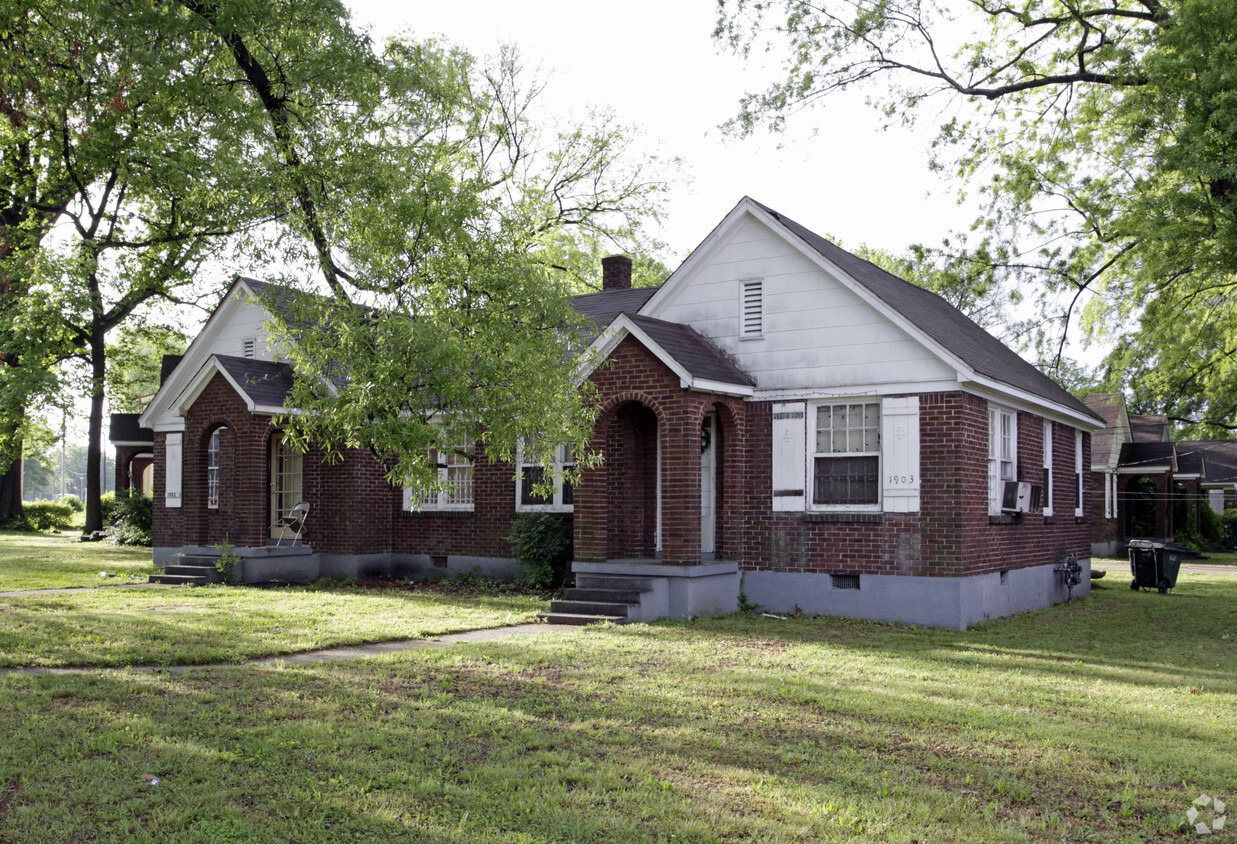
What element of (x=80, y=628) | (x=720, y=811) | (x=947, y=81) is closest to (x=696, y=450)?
(x=80, y=628)

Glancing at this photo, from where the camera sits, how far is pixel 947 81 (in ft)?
65.9

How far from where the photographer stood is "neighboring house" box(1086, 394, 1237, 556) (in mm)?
35281

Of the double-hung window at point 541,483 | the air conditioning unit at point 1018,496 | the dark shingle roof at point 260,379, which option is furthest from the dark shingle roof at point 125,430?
the air conditioning unit at point 1018,496

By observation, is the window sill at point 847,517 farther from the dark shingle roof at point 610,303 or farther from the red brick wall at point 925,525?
the dark shingle roof at point 610,303

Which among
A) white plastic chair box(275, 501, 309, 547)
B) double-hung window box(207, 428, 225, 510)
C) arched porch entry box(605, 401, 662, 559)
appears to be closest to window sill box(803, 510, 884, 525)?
arched porch entry box(605, 401, 662, 559)

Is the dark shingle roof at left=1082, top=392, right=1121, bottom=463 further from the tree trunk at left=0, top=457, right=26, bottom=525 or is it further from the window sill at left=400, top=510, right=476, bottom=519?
the tree trunk at left=0, top=457, right=26, bottom=525

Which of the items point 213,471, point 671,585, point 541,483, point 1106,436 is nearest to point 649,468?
point 541,483

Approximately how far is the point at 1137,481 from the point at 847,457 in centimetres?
2947

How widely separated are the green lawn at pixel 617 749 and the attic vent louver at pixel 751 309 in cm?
620

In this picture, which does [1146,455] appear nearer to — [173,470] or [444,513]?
[444,513]

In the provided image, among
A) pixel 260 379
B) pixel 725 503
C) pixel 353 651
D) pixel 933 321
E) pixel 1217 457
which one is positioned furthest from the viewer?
pixel 1217 457

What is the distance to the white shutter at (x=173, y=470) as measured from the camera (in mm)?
22781

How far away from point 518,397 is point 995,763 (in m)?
8.23

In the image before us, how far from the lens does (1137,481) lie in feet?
129
